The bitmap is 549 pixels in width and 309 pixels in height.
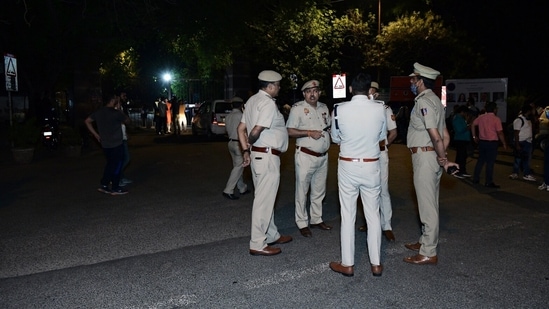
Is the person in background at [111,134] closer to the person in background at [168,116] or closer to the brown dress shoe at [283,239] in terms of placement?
the brown dress shoe at [283,239]

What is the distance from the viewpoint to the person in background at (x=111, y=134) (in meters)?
9.28

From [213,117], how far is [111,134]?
Result: 521 inches

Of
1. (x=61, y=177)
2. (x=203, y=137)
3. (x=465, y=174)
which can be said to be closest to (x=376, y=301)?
(x=465, y=174)

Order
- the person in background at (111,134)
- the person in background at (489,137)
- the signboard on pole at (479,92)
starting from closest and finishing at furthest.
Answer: the person in background at (111,134)
the person in background at (489,137)
the signboard on pole at (479,92)

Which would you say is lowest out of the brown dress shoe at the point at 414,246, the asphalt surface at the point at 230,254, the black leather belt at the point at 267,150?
the asphalt surface at the point at 230,254

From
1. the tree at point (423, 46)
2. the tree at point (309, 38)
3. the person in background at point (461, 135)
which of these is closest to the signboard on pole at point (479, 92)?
the tree at point (423, 46)

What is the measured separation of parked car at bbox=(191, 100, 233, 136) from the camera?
73.2 feet

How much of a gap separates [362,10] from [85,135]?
18.7 meters

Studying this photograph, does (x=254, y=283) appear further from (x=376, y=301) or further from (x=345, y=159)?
(x=345, y=159)

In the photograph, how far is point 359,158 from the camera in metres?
4.95

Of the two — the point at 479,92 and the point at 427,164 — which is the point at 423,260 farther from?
the point at 479,92

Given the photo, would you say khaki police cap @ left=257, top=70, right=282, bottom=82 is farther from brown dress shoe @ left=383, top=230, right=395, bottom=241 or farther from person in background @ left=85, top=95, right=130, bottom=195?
person in background @ left=85, top=95, right=130, bottom=195

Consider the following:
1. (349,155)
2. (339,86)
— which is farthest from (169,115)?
(349,155)

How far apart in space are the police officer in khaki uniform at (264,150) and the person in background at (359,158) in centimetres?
91
